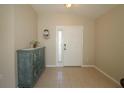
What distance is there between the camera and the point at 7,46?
133 inches

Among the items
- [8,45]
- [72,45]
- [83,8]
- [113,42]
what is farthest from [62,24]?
[8,45]

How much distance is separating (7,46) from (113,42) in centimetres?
295

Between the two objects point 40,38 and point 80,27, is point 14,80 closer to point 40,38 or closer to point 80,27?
point 40,38

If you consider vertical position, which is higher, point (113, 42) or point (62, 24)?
point (62, 24)

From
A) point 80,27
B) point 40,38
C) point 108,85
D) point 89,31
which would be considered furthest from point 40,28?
point 108,85

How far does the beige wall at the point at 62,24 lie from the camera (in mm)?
6641

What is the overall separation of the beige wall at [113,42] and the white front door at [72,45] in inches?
52.5

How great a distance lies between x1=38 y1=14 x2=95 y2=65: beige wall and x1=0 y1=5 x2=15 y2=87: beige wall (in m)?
3.29

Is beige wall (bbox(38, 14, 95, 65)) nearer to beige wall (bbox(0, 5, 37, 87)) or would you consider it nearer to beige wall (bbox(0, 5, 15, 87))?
beige wall (bbox(0, 5, 37, 87))

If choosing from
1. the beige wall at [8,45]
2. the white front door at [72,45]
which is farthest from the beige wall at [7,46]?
the white front door at [72,45]

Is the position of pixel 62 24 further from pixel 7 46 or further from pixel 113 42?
pixel 7 46

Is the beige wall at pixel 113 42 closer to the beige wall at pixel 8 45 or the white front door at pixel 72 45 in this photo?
the white front door at pixel 72 45
